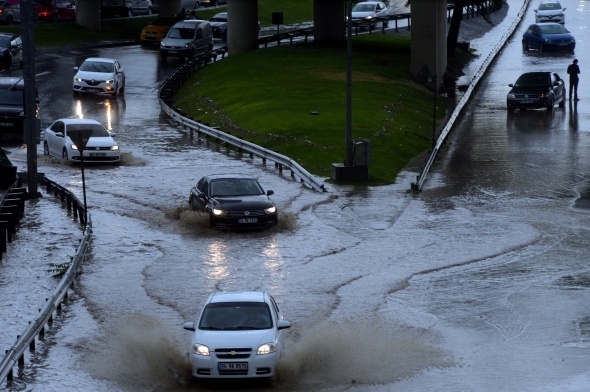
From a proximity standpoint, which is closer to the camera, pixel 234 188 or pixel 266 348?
pixel 266 348

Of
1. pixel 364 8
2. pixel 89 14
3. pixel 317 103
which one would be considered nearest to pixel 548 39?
pixel 364 8

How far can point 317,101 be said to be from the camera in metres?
50.9

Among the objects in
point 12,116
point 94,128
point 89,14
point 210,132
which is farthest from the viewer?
point 89,14

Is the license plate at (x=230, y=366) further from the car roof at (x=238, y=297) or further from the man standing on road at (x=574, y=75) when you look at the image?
the man standing on road at (x=574, y=75)

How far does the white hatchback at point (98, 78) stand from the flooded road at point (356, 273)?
9.62m

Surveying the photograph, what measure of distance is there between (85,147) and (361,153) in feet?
27.3

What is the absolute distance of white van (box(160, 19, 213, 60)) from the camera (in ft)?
218

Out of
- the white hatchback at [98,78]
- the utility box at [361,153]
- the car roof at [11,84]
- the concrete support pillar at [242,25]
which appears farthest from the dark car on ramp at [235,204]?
the concrete support pillar at [242,25]

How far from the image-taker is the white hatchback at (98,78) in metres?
54.8

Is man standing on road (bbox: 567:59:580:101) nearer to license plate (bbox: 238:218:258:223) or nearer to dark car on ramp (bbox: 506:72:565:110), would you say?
dark car on ramp (bbox: 506:72:565:110)

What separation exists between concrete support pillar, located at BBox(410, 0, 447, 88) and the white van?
13.0 meters

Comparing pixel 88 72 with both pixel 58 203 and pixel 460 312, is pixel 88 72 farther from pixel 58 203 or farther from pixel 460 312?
pixel 460 312

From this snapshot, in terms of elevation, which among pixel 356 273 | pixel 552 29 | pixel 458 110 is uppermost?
pixel 552 29

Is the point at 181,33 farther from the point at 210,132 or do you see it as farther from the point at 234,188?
the point at 234,188
